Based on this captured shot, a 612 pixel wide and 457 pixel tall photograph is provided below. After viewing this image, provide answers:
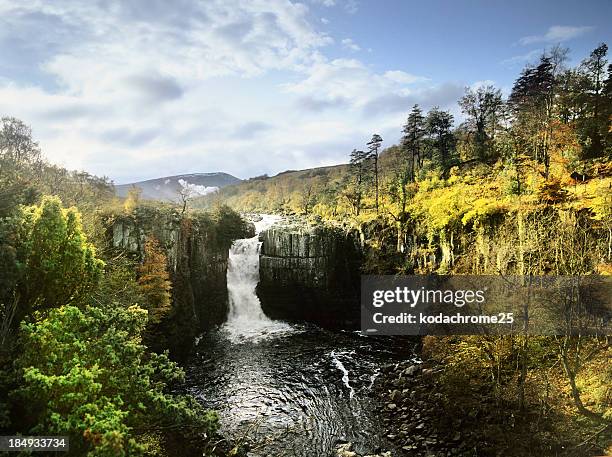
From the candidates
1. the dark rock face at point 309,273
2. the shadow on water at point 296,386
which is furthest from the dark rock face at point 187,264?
the dark rock face at point 309,273

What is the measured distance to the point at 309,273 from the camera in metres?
42.0

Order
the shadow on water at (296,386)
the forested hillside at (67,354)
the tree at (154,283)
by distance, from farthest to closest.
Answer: the tree at (154,283), the shadow on water at (296,386), the forested hillside at (67,354)

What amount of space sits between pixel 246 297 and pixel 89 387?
31.2 metres

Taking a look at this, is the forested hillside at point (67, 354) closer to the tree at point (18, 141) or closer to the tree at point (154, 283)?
the tree at point (154, 283)

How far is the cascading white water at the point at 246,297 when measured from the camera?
37125 millimetres

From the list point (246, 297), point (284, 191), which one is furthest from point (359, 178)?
point (284, 191)

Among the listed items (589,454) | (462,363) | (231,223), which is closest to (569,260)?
(589,454)

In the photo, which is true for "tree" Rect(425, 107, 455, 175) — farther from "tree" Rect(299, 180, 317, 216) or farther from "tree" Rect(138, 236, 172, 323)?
"tree" Rect(138, 236, 172, 323)

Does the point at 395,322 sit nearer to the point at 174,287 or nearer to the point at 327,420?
the point at 327,420

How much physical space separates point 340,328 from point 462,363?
16.1 metres

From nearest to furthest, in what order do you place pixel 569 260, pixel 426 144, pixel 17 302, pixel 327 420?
pixel 17 302 < pixel 569 260 < pixel 327 420 < pixel 426 144

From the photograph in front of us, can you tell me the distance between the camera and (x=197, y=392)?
24000 mm

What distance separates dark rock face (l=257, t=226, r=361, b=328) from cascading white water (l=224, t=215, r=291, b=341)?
1001 millimetres

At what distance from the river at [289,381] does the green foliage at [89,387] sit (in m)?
7.47
